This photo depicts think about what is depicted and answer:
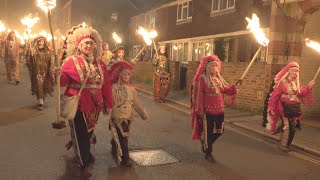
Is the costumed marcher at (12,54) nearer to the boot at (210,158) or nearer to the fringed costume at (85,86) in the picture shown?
the fringed costume at (85,86)

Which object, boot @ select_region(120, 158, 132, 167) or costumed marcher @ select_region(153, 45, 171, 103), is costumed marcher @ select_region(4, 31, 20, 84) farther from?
boot @ select_region(120, 158, 132, 167)

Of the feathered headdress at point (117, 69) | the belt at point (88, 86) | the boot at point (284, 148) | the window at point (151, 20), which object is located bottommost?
the boot at point (284, 148)

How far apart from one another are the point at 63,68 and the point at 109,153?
6.90 ft

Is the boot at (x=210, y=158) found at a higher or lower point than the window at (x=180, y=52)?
lower

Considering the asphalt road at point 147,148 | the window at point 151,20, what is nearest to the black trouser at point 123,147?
the asphalt road at point 147,148

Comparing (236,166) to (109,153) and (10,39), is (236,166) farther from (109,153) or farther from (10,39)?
(10,39)

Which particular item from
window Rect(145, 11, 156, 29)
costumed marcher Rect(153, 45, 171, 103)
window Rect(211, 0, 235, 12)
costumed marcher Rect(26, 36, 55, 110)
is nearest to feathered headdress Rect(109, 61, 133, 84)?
costumed marcher Rect(26, 36, 55, 110)

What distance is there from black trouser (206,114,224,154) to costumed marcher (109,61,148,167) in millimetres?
1487

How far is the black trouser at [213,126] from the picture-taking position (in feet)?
21.4

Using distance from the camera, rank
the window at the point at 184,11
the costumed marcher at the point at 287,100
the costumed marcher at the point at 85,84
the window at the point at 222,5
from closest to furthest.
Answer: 1. the costumed marcher at the point at 85,84
2. the costumed marcher at the point at 287,100
3. the window at the point at 222,5
4. the window at the point at 184,11

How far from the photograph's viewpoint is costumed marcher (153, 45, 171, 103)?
13.9 m

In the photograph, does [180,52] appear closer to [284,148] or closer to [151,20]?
[151,20]

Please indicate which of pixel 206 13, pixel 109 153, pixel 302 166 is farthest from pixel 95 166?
pixel 206 13

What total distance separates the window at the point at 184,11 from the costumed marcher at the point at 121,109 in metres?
18.5
